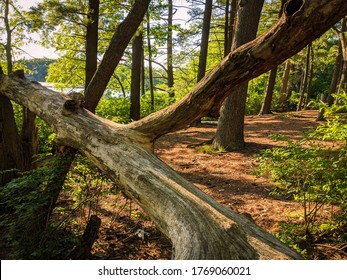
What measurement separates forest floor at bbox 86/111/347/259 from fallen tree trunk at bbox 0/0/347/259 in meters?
1.28

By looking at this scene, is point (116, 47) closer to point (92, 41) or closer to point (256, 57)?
point (92, 41)

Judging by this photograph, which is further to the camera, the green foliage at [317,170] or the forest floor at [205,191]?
the forest floor at [205,191]

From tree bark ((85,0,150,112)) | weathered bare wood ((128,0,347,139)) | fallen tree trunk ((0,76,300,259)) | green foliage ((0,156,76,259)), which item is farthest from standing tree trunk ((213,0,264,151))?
green foliage ((0,156,76,259))

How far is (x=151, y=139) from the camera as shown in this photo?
139 inches

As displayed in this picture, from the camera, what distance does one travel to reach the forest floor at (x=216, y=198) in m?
3.79

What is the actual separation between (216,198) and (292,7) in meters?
3.66

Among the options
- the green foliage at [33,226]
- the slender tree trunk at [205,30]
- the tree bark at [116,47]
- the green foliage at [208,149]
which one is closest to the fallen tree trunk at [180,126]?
the green foliage at [33,226]

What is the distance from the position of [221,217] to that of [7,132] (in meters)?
4.23

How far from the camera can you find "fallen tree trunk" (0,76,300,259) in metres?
1.98

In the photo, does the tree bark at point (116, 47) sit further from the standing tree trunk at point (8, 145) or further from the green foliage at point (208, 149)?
the green foliage at point (208, 149)

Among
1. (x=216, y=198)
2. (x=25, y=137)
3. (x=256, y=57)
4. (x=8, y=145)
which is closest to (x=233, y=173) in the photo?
(x=216, y=198)

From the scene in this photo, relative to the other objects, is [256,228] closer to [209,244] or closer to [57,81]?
[209,244]

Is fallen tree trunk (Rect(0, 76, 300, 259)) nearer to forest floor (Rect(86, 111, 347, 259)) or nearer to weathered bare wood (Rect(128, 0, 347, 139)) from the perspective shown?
weathered bare wood (Rect(128, 0, 347, 139))
